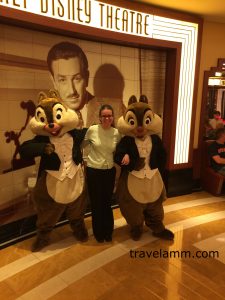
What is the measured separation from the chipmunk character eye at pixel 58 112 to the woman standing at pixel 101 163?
0.35 metres

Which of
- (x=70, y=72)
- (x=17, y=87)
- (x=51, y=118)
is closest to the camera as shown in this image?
(x=51, y=118)

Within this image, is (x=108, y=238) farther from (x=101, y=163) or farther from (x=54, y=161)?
(x=54, y=161)

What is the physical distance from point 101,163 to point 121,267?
0.93 meters

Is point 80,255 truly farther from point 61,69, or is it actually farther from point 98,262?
point 61,69

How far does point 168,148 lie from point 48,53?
2011mm

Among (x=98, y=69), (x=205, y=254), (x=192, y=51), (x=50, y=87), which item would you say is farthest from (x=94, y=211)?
(x=192, y=51)

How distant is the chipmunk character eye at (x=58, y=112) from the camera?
261 cm

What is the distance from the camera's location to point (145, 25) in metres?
3.55

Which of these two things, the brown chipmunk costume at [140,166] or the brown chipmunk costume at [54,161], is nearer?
the brown chipmunk costume at [54,161]

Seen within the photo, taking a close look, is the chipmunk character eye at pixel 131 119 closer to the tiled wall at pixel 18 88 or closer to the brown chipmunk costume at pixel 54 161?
the brown chipmunk costume at pixel 54 161

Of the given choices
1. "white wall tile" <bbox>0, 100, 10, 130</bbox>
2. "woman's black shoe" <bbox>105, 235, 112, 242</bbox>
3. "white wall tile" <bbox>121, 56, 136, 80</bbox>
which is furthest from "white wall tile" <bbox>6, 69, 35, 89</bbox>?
"woman's black shoe" <bbox>105, 235, 112, 242</bbox>

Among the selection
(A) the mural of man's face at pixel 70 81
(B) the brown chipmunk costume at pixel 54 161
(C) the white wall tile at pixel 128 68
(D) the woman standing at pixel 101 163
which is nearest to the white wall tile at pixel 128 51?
(C) the white wall tile at pixel 128 68

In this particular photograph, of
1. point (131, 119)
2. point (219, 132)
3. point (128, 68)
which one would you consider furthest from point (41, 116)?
point (219, 132)

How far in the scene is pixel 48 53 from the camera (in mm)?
3135
